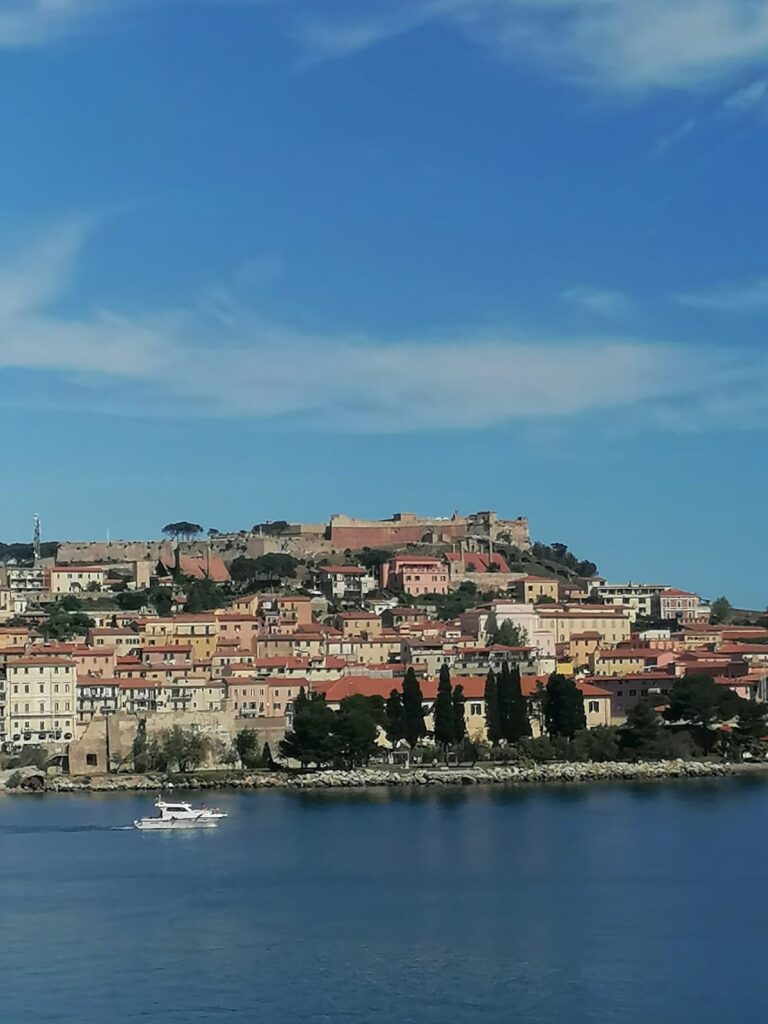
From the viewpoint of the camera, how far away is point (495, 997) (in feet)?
62.8

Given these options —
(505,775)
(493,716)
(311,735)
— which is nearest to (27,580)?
(493,716)

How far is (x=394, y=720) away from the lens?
4244 centimetres

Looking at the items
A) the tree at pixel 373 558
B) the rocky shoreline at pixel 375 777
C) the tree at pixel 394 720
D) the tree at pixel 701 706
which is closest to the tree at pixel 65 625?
the tree at pixel 373 558

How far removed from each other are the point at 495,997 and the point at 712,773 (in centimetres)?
2319

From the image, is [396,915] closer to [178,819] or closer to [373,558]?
[178,819]

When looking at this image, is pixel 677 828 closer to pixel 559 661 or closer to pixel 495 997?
pixel 495 997

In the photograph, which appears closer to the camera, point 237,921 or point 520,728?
point 237,921

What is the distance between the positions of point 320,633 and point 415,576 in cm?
1323

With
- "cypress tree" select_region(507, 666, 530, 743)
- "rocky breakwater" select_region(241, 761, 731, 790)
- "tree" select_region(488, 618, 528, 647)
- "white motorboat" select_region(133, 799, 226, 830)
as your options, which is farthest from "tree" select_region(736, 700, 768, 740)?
"white motorboat" select_region(133, 799, 226, 830)

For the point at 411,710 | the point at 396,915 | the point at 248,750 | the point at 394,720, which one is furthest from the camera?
the point at 248,750

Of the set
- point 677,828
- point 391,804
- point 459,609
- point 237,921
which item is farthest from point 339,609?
point 237,921

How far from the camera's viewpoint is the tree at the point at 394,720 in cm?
4225

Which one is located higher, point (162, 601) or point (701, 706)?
point (162, 601)

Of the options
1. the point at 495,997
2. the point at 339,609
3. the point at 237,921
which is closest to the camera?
the point at 495,997
